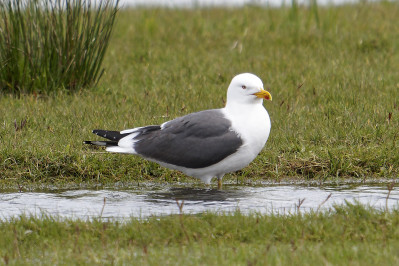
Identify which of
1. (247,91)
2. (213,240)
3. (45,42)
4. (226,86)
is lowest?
(213,240)

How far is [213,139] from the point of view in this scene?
22.7 feet

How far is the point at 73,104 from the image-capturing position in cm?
951

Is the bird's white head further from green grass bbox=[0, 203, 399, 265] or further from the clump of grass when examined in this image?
the clump of grass

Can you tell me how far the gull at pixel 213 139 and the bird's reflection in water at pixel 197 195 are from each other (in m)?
0.17

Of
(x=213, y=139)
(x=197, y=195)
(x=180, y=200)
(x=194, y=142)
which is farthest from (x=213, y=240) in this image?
(x=194, y=142)

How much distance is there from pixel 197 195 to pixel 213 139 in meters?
0.53

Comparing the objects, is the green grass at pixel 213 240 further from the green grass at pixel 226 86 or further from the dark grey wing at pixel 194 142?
the green grass at pixel 226 86

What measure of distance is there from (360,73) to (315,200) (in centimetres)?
478

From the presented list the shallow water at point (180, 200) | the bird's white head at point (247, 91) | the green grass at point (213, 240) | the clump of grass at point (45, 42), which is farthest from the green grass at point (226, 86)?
the green grass at point (213, 240)

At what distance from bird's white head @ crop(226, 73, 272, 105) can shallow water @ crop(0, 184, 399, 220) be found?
0.84m

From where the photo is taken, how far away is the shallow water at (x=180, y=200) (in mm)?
6121

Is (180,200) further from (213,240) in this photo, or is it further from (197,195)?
(213,240)

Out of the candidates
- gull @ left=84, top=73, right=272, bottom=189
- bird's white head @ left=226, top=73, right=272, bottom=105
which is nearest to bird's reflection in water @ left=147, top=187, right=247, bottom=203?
gull @ left=84, top=73, right=272, bottom=189

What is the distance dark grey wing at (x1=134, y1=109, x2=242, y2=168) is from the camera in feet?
22.5
